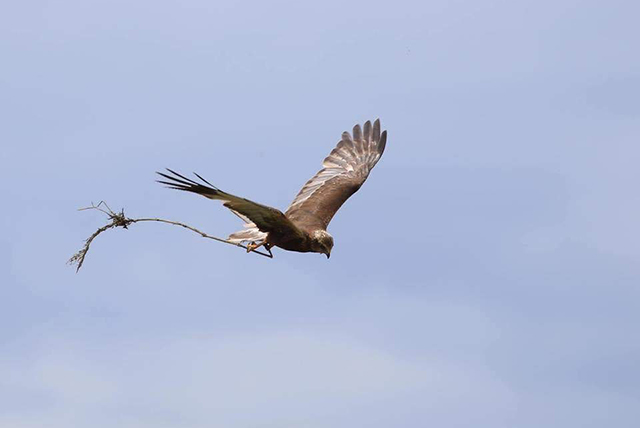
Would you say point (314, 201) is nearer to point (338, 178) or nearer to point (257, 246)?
point (338, 178)

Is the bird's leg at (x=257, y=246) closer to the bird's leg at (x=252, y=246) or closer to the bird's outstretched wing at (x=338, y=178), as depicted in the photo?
the bird's leg at (x=252, y=246)

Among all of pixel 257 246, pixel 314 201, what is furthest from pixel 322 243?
pixel 314 201

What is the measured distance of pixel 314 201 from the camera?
62.0 feet

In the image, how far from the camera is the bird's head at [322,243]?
16000mm

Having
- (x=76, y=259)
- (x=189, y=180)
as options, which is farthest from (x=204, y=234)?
(x=76, y=259)

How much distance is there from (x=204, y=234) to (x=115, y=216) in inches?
47.2

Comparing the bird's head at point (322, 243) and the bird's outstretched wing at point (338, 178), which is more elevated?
the bird's outstretched wing at point (338, 178)

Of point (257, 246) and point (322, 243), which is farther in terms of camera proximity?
point (322, 243)

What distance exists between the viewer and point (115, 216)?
44.2ft

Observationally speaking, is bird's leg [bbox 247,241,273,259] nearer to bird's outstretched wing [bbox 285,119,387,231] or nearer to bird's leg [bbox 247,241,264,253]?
bird's leg [bbox 247,241,264,253]

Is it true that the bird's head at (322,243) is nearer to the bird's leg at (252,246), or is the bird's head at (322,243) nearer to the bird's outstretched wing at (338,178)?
the bird's outstretched wing at (338,178)

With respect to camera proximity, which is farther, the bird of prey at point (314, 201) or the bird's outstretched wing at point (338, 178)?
the bird's outstretched wing at point (338, 178)

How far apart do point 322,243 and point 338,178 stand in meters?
4.43

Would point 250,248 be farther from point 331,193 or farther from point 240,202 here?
point 331,193
